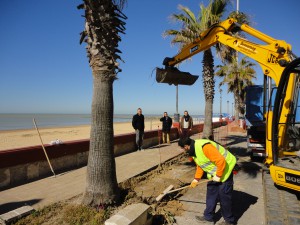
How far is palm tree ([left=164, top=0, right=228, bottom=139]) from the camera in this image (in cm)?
1107

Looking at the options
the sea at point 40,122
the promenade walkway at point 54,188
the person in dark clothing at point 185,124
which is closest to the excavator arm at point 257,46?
the promenade walkway at point 54,188

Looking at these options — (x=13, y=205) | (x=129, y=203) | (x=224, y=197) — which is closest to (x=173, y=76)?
(x=129, y=203)

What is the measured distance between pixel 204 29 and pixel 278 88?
6948mm

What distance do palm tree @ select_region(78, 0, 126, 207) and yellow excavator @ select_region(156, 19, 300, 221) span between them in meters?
3.05

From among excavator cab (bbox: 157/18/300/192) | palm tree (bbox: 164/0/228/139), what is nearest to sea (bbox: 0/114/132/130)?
palm tree (bbox: 164/0/228/139)

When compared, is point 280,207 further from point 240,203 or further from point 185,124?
point 185,124

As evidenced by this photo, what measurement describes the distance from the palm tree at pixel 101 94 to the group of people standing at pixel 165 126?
6.44 m

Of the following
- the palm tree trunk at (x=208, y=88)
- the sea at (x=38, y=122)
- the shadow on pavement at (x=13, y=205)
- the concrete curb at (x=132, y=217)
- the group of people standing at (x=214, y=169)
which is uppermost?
the palm tree trunk at (x=208, y=88)

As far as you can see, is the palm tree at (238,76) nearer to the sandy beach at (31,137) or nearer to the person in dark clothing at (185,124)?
the sandy beach at (31,137)

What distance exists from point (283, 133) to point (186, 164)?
158 inches

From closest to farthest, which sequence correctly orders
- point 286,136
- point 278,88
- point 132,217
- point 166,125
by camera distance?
point 132,217 → point 278,88 → point 286,136 → point 166,125

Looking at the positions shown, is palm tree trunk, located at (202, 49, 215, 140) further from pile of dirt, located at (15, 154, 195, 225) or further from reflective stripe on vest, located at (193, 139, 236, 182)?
reflective stripe on vest, located at (193, 139, 236, 182)

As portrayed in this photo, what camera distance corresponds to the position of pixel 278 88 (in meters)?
4.87

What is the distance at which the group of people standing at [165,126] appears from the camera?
38.1ft
